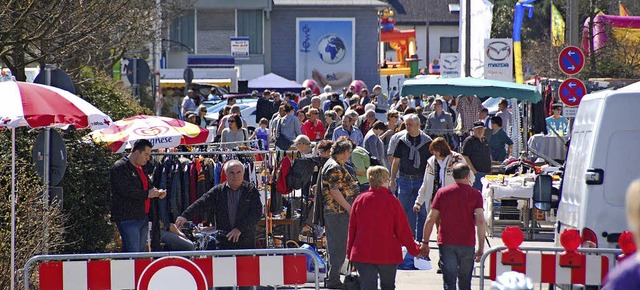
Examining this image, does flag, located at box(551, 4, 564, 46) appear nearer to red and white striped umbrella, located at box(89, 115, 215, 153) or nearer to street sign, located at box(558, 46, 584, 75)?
street sign, located at box(558, 46, 584, 75)

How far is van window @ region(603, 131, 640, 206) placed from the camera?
27.7 feet

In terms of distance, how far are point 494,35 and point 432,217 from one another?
5745 centimetres

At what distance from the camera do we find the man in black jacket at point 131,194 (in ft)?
37.2

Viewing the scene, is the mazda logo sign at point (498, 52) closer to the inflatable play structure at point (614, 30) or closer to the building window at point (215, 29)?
the inflatable play structure at point (614, 30)

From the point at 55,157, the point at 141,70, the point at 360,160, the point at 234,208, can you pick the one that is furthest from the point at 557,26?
the point at 55,157

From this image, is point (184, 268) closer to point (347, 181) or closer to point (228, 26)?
point (347, 181)

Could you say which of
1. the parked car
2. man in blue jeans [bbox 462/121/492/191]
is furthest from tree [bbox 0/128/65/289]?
the parked car

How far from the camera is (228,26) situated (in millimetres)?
59219

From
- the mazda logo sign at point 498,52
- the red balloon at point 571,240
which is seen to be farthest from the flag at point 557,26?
the red balloon at point 571,240

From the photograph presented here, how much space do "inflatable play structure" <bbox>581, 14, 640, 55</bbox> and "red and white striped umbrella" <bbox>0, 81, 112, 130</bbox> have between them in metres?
22.6

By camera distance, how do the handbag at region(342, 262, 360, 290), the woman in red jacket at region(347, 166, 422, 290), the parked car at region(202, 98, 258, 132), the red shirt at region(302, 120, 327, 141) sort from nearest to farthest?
the woman in red jacket at region(347, 166, 422, 290) < the handbag at region(342, 262, 360, 290) < the red shirt at region(302, 120, 327, 141) < the parked car at region(202, 98, 258, 132)

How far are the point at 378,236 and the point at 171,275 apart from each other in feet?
6.48

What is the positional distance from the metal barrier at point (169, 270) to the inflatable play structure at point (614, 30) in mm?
23855

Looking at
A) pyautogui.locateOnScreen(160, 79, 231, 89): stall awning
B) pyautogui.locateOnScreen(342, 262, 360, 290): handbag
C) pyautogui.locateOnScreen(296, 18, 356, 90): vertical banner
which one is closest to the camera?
pyautogui.locateOnScreen(342, 262, 360, 290): handbag
